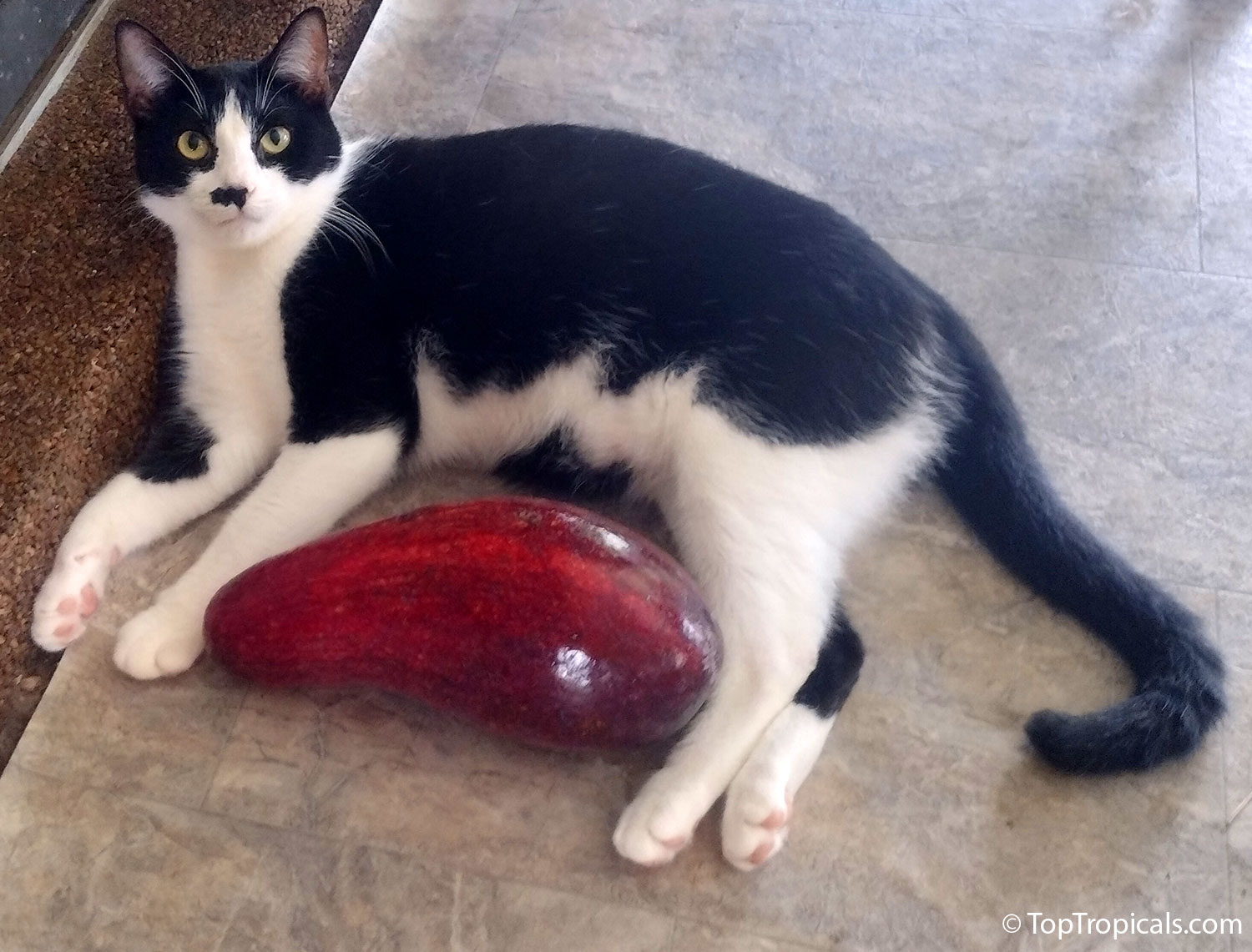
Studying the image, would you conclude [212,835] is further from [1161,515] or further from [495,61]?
[495,61]

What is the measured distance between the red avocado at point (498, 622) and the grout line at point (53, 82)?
0.84 m

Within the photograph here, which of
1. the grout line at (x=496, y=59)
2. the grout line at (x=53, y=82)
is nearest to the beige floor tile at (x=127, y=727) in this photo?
the grout line at (x=53, y=82)

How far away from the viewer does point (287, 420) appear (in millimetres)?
1318

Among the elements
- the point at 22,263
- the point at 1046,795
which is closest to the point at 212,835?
the point at 22,263

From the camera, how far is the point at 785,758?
3.55 ft

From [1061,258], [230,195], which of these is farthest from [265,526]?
[1061,258]

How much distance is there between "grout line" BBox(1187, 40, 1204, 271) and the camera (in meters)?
1.63

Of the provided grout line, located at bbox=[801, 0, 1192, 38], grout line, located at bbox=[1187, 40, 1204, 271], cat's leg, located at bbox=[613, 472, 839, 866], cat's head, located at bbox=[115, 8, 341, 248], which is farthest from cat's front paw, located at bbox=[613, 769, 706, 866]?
grout line, located at bbox=[801, 0, 1192, 38]

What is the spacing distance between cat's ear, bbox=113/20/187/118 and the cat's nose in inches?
5.7

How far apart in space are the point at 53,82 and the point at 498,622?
117 cm

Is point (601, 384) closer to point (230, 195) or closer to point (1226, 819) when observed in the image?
point (230, 195)

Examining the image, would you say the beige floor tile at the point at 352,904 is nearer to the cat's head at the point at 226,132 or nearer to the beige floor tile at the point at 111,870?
the beige floor tile at the point at 111,870

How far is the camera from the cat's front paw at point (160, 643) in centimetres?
116

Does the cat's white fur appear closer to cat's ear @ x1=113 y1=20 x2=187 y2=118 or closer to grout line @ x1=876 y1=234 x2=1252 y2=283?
cat's ear @ x1=113 y1=20 x2=187 y2=118
